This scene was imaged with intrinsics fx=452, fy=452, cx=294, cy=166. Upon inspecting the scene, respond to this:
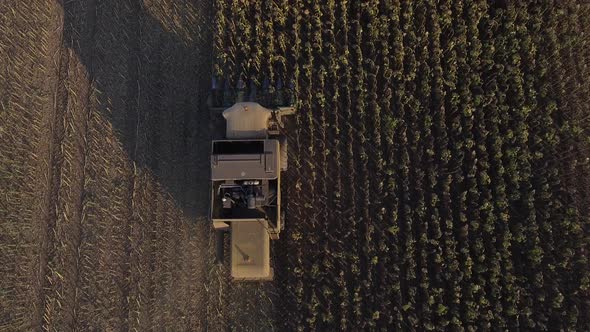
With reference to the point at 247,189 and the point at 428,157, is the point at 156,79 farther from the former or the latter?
the point at 428,157

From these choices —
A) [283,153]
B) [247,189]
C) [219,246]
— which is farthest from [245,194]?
[219,246]

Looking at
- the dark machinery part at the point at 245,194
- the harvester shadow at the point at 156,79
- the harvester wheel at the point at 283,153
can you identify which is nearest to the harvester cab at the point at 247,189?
the dark machinery part at the point at 245,194

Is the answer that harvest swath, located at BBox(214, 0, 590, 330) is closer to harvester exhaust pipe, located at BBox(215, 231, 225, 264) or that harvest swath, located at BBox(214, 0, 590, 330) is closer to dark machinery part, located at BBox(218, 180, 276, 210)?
dark machinery part, located at BBox(218, 180, 276, 210)

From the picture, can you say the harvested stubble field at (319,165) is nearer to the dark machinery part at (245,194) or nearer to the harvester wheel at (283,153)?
the harvester wheel at (283,153)

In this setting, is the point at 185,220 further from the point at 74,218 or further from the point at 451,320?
the point at 451,320

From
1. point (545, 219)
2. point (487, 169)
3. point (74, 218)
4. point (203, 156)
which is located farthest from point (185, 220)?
point (545, 219)
